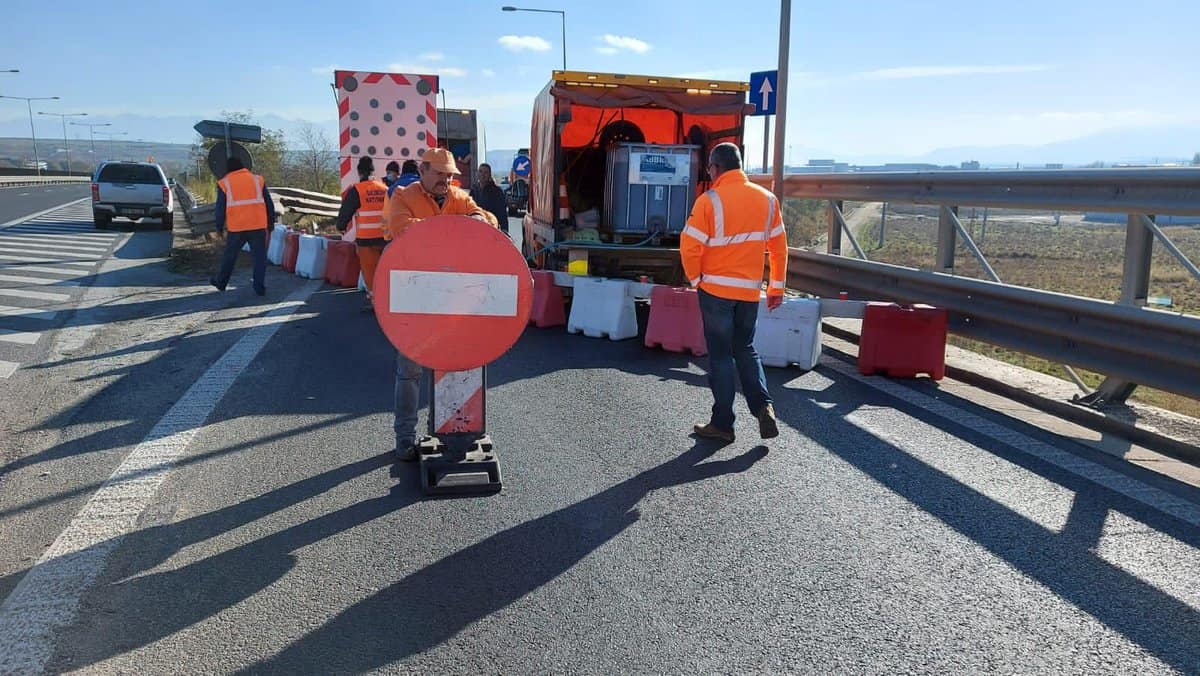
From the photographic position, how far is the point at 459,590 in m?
4.12

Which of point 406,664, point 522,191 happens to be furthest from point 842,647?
point 522,191

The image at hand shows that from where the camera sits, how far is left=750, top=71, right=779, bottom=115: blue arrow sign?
13.5 meters

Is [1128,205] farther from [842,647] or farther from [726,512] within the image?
[842,647]

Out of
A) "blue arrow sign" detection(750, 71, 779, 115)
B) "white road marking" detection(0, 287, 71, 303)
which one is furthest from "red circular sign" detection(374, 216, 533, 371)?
"white road marking" detection(0, 287, 71, 303)

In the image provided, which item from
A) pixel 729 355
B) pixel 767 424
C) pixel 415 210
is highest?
pixel 415 210

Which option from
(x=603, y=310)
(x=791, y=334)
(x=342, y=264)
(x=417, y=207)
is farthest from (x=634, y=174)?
(x=417, y=207)

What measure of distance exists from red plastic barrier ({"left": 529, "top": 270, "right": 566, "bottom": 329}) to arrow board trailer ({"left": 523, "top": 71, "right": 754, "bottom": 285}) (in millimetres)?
519

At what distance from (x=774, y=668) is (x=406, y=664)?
4.27ft

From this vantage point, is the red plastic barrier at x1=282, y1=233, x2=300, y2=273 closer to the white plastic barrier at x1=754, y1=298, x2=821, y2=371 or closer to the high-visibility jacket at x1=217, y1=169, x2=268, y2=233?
the high-visibility jacket at x1=217, y1=169, x2=268, y2=233

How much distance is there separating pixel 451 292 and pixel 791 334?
4433 millimetres

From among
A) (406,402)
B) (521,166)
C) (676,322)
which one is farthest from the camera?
(521,166)

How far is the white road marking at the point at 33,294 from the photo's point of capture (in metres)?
12.6

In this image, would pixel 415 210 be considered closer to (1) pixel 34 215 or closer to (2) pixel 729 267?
(2) pixel 729 267

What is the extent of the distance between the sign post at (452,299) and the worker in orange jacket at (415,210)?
19.3 inches
